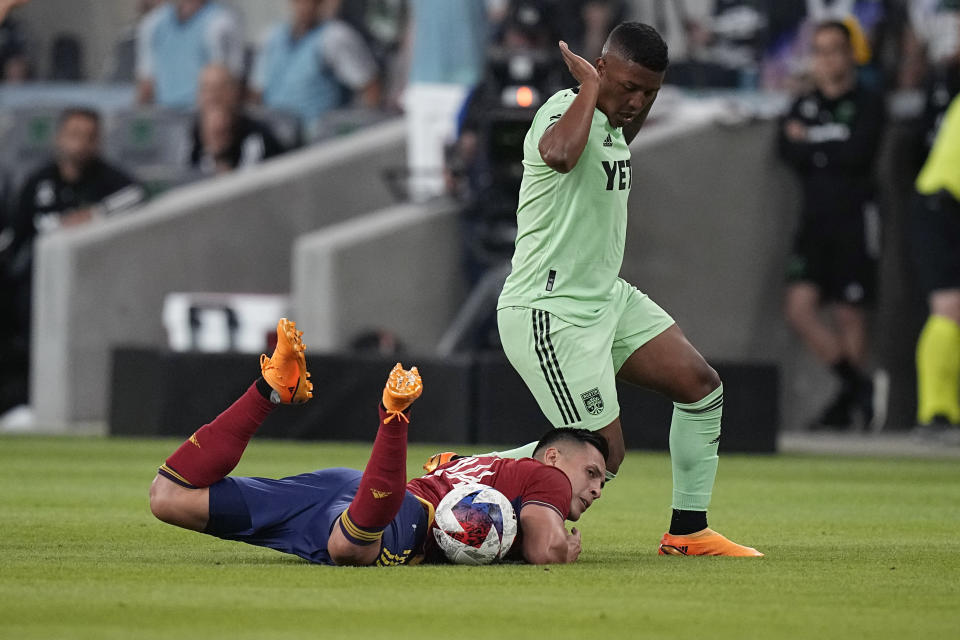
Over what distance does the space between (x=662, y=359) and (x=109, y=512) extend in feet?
9.65

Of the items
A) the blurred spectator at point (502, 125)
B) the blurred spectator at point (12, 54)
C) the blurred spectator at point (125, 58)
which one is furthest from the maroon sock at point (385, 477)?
the blurred spectator at point (125, 58)

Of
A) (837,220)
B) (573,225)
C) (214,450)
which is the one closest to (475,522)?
(214,450)

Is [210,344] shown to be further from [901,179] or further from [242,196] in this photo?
[901,179]

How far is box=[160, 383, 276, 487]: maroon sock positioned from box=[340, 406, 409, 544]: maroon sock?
544mm

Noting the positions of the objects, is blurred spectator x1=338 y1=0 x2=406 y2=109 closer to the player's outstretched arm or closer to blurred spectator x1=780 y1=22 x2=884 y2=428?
blurred spectator x1=780 y1=22 x2=884 y2=428

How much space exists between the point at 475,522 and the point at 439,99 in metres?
10.4

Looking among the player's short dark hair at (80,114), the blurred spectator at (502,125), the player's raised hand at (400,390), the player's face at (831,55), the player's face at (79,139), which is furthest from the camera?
the player's face at (79,139)

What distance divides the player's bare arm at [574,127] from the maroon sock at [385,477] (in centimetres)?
127

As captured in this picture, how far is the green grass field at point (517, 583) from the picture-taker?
5176mm

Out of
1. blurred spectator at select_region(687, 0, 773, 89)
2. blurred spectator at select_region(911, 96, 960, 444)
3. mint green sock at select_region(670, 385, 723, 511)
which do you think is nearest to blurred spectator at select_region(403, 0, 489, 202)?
blurred spectator at select_region(687, 0, 773, 89)

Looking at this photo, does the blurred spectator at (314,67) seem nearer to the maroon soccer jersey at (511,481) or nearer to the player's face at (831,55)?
the player's face at (831,55)

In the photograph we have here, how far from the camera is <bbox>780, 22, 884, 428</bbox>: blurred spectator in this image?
15945 mm

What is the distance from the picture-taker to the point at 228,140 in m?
17.8

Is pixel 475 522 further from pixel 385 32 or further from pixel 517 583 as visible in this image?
pixel 385 32
